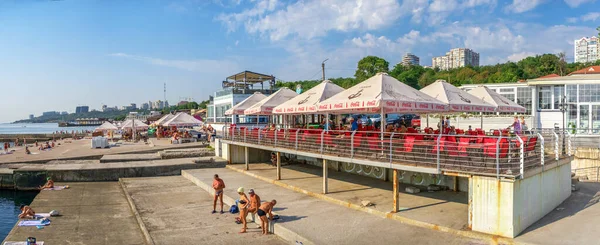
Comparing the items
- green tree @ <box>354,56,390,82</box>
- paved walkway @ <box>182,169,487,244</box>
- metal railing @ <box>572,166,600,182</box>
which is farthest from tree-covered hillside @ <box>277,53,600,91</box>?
paved walkway @ <box>182,169,487,244</box>

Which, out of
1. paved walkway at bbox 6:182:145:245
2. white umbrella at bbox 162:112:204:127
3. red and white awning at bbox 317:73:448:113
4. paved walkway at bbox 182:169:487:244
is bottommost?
paved walkway at bbox 6:182:145:245

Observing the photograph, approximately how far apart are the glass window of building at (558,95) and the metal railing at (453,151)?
18.0 metres

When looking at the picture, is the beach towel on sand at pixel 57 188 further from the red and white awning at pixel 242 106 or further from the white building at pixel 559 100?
the white building at pixel 559 100

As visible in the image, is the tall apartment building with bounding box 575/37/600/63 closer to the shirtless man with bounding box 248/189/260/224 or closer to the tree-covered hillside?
the tree-covered hillside

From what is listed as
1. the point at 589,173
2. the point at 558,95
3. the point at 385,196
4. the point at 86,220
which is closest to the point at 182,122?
the point at 86,220

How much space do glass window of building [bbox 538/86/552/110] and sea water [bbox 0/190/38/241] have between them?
3282 centimetres

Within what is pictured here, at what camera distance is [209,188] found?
17906 mm

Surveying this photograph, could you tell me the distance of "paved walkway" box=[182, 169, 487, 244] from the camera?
9.81 m

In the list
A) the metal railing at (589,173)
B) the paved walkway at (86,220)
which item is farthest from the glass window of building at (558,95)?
the paved walkway at (86,220)

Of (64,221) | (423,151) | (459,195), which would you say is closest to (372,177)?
(459,195)

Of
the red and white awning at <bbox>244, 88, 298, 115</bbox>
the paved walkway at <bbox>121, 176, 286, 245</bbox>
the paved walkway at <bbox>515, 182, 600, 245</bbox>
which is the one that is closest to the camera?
the paved walkway at <bbox>515, 182, 600, 245</bbox>

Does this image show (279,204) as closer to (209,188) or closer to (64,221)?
(209,188)

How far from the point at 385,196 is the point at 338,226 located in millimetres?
3540

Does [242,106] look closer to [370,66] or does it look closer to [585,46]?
[370,66]
